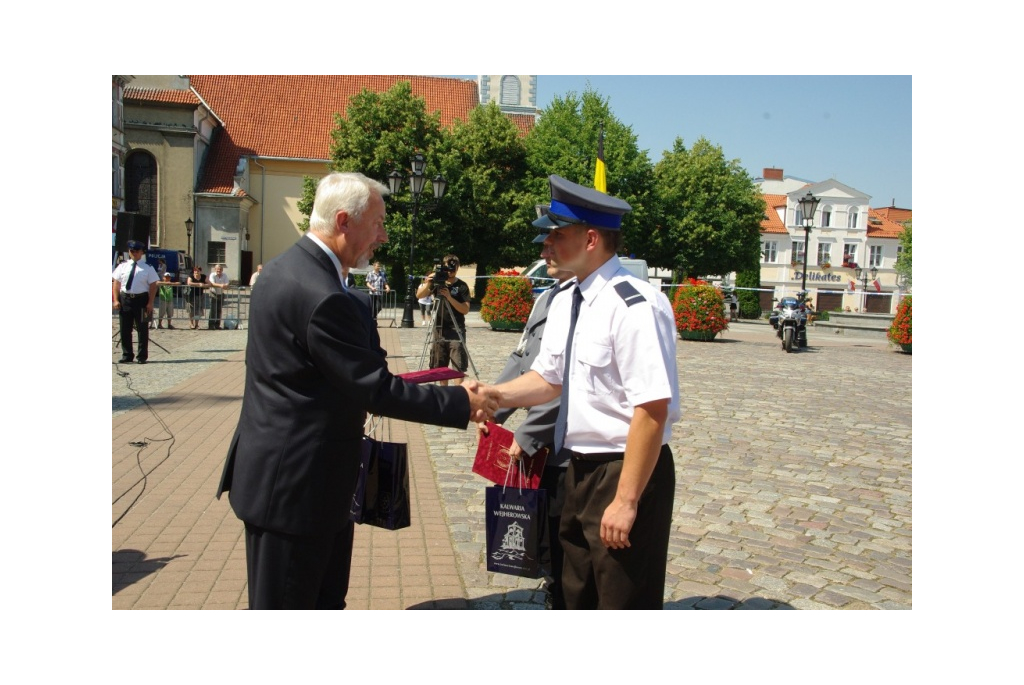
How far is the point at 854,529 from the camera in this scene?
19.0ft

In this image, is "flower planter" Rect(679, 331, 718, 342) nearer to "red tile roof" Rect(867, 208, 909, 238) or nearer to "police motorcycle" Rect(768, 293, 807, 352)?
"police motorcycle" Rect(768, 293, 807, 352)

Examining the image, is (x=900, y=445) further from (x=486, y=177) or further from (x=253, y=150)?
(x=253, y=150)

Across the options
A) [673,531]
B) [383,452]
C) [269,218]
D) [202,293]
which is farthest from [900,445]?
[269,218]

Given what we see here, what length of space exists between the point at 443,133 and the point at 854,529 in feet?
126

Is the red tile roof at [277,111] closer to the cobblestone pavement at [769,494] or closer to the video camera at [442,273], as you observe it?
the cobblestone pavement at [769,494]

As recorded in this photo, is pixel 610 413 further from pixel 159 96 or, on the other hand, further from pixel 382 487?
pixel 159 96

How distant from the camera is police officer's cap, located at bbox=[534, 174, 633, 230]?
2.99 metres

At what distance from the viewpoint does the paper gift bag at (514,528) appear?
12.0 ft

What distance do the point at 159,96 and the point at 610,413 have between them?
4667 cm

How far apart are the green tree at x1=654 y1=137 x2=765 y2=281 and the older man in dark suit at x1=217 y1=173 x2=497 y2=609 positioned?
4716 cm

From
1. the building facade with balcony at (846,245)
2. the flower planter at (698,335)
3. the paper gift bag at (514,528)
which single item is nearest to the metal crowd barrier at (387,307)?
the flower planter at (698,335)

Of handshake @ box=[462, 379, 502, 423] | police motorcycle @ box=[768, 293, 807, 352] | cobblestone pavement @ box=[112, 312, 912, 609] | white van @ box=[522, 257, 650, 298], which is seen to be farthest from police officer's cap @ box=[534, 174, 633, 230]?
white van @ box=[522, 257, 650, 298]

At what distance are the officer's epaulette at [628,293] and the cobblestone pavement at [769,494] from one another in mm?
2077

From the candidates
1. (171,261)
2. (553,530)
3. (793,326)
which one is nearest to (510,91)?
(171,261)
